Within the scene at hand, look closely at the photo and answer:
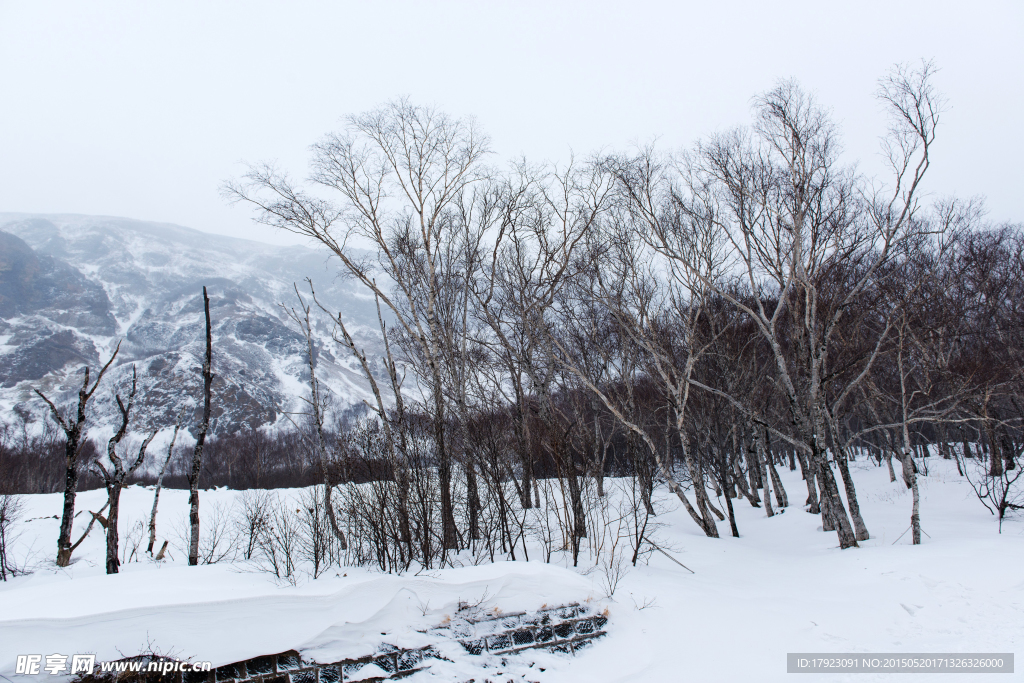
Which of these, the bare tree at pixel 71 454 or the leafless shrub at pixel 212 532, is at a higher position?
the bare tree at pixel 71 454

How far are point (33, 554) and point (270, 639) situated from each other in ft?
59.1

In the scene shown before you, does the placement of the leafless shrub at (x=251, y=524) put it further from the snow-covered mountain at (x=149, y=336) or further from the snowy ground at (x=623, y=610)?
the snow-covered mountain at (x=149, y=336)

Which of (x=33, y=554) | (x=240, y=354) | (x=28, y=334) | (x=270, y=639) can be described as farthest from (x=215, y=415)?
(x=270, y=639)

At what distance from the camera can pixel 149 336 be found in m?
138

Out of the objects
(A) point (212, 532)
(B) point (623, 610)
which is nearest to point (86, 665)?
(B) point (623, 610)

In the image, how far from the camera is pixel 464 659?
18.6 feet

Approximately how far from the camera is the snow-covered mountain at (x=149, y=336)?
97.2 meters

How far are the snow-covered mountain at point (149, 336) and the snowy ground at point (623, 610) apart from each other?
78.6 m

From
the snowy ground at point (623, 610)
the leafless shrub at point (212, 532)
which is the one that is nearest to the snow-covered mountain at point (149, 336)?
the leafless shrub at point (212, 532)

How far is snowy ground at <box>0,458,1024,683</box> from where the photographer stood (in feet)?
15.7

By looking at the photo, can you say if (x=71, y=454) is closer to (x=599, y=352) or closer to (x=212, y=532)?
(x=212, y=532)

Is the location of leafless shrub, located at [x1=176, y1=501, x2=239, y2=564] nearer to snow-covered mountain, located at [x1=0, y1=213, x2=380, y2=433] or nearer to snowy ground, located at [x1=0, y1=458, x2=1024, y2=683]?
snowy ground, located at [x1=0, y1=458, x2=1024, y2=683]

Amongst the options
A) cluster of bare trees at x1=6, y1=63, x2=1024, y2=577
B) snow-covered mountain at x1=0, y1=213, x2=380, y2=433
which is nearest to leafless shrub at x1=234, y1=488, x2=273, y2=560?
cluster of bare trees at x1=6, y1=63, x2=1024, y2=577

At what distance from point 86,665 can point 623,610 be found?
20.3 feet
